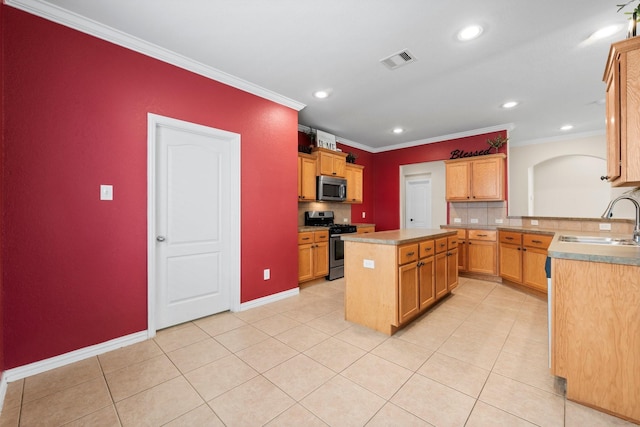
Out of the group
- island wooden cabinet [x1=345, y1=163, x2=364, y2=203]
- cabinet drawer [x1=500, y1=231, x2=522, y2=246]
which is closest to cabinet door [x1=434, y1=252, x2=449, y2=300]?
cabinet drawer [x1=500, y1=231, x2=522, y2=246]

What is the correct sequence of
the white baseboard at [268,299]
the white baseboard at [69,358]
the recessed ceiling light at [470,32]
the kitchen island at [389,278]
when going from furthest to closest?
the white baseboard at [268,299] < the kitchen island at [389,278] < the recessed ceiling light at [470,32] < the white baseboard at [69,358]

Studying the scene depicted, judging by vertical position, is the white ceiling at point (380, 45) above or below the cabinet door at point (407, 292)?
above

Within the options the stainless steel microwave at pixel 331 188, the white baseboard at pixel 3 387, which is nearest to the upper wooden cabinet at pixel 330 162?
the stainless steel microwave at pixel 331 188

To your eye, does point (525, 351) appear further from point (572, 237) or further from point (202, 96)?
point (202, 96)

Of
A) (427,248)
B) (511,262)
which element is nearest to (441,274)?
(427,248)

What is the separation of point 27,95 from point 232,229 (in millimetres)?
1905

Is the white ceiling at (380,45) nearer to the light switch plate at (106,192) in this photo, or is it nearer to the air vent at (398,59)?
the air vent at (398,59)

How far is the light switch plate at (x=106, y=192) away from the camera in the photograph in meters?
2.22

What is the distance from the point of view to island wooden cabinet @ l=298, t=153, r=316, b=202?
439 cm

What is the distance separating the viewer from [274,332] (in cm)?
260

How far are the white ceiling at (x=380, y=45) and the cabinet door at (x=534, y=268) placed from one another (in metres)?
2.10

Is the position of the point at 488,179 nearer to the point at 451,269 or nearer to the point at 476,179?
the point at 476,179

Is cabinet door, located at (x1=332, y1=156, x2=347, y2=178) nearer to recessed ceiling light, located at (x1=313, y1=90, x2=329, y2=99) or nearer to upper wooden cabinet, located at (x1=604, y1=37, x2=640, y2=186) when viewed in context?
recessed ceiling light, located at (x1=313, y1=90, x2=329, y2=99)

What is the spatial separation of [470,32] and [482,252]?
340cm
